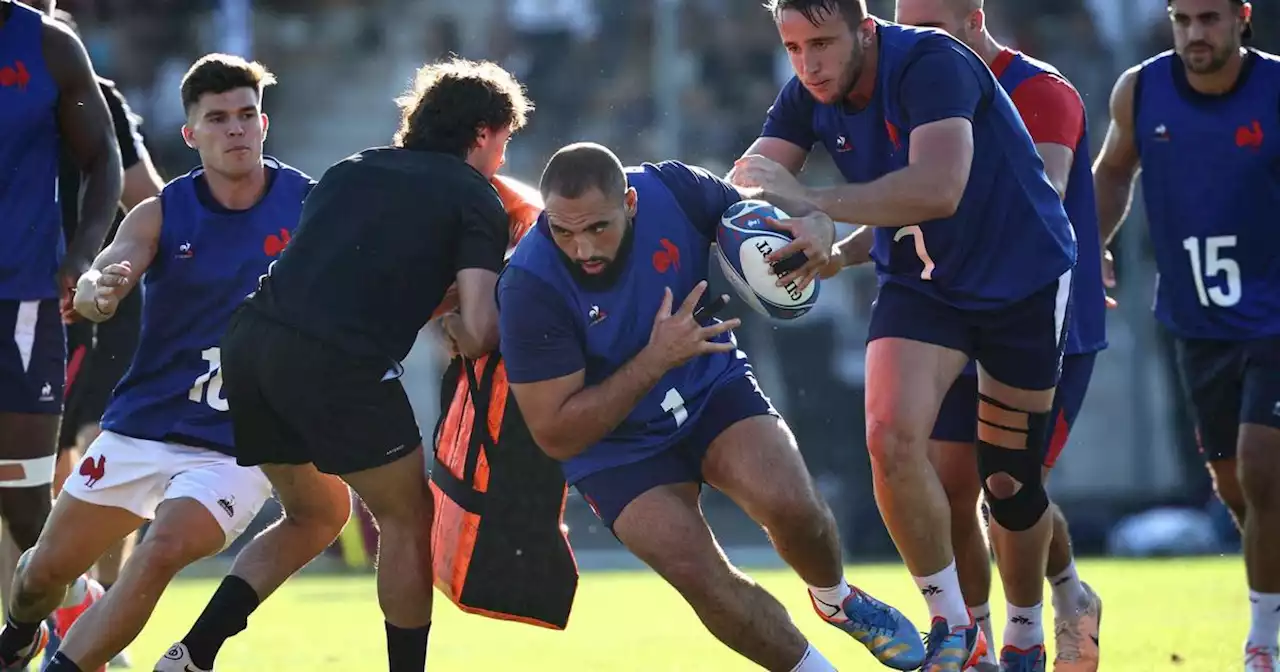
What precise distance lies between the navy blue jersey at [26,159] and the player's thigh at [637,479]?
250 cm

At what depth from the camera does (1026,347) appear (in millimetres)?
5801

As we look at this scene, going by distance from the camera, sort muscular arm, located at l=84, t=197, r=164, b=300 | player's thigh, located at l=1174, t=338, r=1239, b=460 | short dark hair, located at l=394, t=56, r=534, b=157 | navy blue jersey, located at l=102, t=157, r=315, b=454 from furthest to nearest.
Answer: player's thigh, located at l=1174, t=338, r=1239, b=460 → navy blue jersey, located at l=102, t=157, r=315, b=454 → muscular arm, located at l=84, t=197, r=164, b=300 → short dark hair, located at l=394, t=56, r=534, b=157

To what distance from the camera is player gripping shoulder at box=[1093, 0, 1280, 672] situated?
7.09 metres

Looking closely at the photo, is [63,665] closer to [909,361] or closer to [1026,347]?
[909,361]

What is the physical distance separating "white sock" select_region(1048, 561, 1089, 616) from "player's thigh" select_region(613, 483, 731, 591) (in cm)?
206

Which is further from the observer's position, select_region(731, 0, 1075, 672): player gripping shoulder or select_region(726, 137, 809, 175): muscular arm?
select_region(726, 137, 809, 175): muscular arm

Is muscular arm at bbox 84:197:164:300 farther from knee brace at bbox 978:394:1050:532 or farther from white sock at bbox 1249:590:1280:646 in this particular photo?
white sock at bbox 1249:590:1280:646

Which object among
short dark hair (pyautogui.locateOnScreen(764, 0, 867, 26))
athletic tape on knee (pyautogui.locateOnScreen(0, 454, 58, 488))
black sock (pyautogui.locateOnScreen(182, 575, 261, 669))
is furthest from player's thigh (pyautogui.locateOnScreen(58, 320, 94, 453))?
short dark hair (pyautogui.locateOnScreen(764, 0, 867, 26))

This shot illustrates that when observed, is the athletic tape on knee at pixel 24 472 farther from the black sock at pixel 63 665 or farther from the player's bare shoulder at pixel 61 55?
the player's bare shoulder at pixel 61 55

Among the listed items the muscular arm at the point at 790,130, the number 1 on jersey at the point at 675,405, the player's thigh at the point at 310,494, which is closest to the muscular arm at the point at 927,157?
the muscular arm at the point at 790,130

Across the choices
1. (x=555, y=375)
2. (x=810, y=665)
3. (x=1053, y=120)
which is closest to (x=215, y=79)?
(x=555, y=375)

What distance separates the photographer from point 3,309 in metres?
6.52

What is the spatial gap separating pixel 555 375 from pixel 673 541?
2.01 ft

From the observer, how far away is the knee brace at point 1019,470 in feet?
19.4
